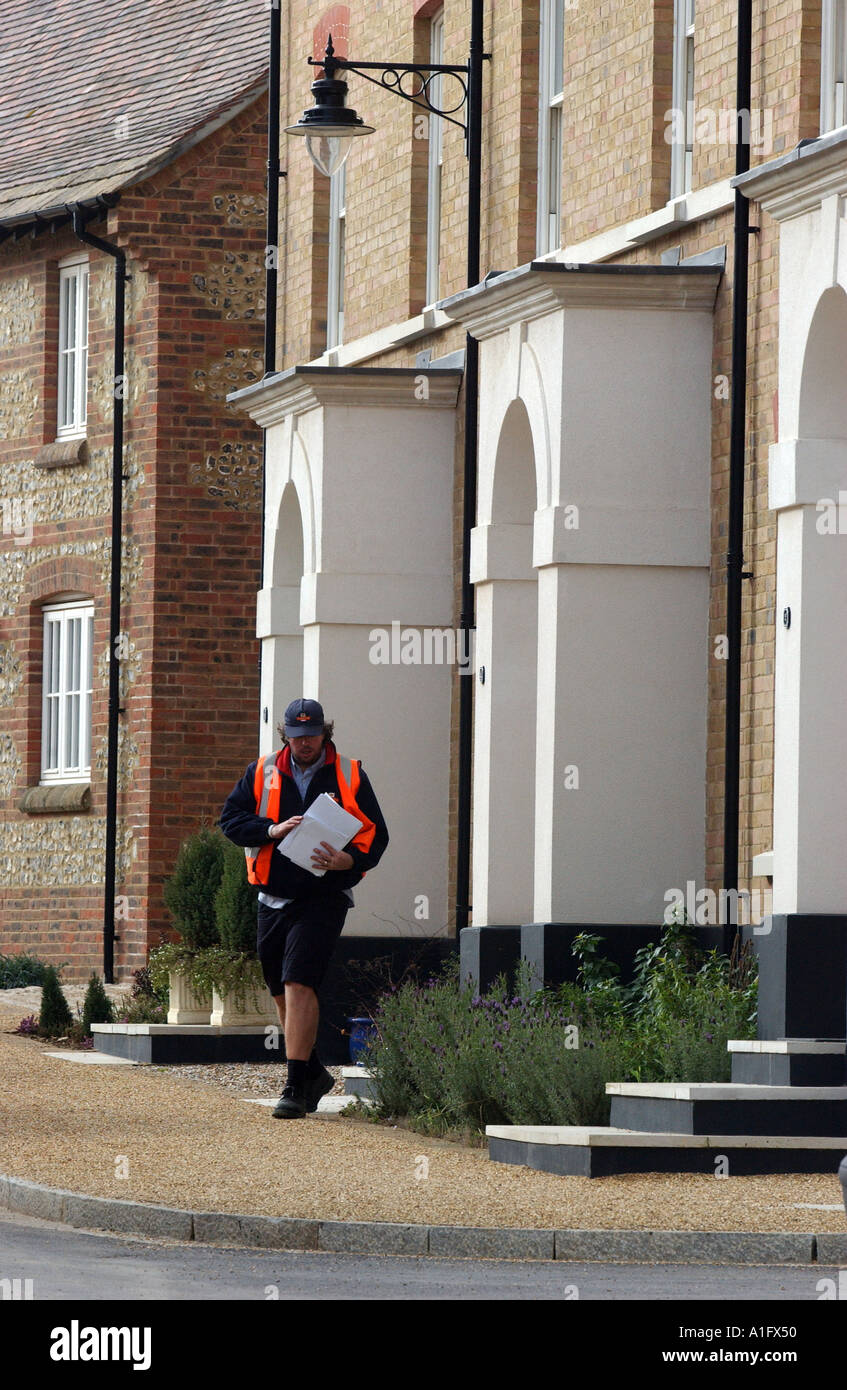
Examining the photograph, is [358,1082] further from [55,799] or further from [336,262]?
[55,799]

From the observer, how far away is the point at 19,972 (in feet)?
83.6

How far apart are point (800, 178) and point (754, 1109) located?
4.25 m

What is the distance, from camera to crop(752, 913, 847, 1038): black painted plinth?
1284 cm

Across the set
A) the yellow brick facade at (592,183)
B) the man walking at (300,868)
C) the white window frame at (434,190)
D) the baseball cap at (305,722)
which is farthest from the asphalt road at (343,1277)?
the white window frame at (434,190)

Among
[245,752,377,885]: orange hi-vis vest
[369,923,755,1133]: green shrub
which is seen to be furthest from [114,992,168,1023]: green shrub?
[245,752,377,885]: orange hi-vis vest

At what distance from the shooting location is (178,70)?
88.8 ft

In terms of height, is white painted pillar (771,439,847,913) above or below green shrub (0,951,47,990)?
above

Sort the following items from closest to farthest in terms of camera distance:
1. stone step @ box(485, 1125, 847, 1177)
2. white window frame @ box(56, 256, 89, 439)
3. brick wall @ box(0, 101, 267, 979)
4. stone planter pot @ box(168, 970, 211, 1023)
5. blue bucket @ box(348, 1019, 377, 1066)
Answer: stone step @ box(485, 1125, 847, 1177), blue bucket @ box(348, 1019, 377, 1066), stone planter pot @ box(168, 970, 211, 1023), brick wall @ box(0, 101, 267, 979), white window frame @ box(56, 256, 89, 439)

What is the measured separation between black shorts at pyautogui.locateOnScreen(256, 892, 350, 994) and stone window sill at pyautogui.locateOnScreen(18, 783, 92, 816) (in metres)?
11.5

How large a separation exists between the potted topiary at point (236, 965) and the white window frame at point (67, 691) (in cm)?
768

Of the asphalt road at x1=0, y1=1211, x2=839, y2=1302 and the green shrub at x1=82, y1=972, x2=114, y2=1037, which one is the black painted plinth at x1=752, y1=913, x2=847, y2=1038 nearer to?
the asphalt road at x1=0, y1=1211, x2=839, y2=1302

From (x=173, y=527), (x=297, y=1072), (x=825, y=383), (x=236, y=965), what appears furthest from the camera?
(x=173, y=527)

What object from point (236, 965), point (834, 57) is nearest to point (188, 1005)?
point (236, 965)

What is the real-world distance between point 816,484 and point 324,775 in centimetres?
292
